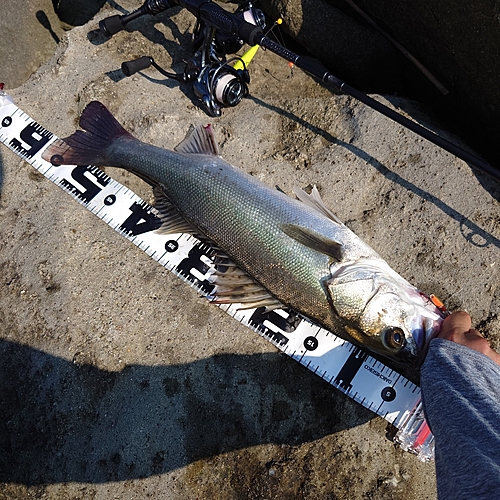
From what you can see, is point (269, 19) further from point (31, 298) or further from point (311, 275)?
point (31, 298)

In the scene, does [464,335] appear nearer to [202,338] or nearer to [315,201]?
[315,201]

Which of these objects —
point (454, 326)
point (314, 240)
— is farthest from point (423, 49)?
point (454, 326)

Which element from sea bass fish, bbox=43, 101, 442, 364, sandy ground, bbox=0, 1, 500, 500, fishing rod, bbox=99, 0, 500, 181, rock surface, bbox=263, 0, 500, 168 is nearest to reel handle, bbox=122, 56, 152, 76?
fishing rod, bbox=99, 0, 500, 181

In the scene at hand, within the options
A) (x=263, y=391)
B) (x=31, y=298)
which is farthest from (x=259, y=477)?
(x=31, y=298)

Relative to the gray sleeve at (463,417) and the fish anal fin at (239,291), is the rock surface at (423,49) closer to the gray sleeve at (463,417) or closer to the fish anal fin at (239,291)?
the gray sleeve at (463,417)

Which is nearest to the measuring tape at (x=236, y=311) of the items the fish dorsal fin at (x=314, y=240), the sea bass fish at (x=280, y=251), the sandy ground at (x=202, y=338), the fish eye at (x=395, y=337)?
the sandy ground at (x=202, y=338)

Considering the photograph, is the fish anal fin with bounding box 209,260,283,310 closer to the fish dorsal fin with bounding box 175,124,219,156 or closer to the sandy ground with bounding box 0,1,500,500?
the sandy ground with bounding box 0,1,500,500

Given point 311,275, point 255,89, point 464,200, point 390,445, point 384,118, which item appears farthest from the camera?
point 255,89
